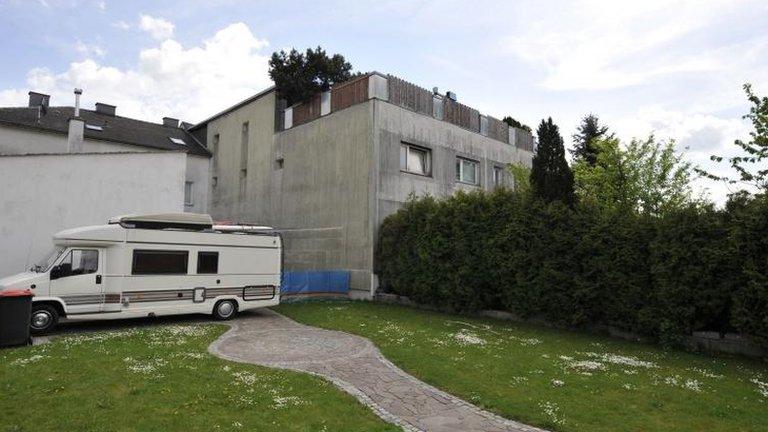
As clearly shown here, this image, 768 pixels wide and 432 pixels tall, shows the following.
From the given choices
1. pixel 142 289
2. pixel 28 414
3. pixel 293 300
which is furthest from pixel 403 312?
pixel 28 414

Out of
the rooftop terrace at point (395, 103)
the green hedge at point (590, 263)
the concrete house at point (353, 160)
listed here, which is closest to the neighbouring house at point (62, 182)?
the concrete house at point (353, 160)

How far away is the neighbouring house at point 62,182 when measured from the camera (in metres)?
18.4

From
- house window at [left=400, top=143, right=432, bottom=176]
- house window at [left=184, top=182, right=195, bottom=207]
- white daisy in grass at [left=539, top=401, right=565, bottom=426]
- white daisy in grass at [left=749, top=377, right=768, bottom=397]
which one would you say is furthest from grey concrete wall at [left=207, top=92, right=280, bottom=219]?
white daisy in grass at [left=749, top=377, right=768, bottom=397]

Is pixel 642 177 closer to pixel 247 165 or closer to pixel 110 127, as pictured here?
pixel 247 165

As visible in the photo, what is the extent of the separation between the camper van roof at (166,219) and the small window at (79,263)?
1307 millimetres

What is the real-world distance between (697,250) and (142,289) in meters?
15.0

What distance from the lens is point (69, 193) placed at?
1933 cm

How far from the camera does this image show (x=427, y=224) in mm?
19984

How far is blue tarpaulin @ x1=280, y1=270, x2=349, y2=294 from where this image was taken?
71.9 ft

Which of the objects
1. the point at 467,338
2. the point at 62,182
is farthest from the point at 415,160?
the point at 62,182

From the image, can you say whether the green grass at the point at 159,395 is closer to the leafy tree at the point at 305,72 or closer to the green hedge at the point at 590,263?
the green hedge at the point at 590,263

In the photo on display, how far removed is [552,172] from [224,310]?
38.1 feet

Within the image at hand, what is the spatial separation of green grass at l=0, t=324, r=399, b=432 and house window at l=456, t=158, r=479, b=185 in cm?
1854

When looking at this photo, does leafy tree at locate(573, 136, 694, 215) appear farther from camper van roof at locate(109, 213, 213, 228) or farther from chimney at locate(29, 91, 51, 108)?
chimney at locate(29, 91, 51, 108)
